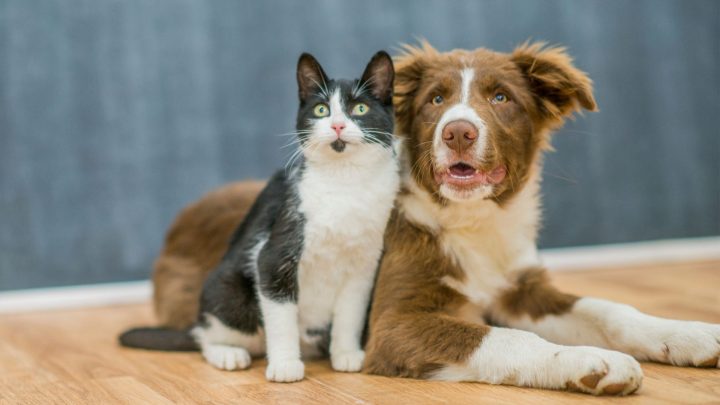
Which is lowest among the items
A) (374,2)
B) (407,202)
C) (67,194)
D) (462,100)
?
(67,194)

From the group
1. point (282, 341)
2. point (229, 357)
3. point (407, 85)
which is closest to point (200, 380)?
point (229, 357)

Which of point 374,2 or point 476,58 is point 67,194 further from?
point 476,58

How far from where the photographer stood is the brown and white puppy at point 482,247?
1.93 meters

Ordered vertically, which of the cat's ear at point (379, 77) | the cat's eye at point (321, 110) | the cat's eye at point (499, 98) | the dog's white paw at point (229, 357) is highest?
the cat's ear at point (379, 77)

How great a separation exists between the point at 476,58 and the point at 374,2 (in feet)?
6.02

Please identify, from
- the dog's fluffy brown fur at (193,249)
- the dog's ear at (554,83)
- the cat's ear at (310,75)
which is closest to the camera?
the cat's ear at (310,75)

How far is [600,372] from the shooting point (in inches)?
67.1

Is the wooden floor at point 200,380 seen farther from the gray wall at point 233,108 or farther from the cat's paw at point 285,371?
the gray wall at point 233,108

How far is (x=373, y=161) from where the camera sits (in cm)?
205

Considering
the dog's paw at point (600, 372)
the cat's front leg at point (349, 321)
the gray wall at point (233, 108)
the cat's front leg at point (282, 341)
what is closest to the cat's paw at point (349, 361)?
the cat's front leg at point (349, 321)

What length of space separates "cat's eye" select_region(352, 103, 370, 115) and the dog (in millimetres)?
169

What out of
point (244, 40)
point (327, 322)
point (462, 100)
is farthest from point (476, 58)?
point (244, 40)

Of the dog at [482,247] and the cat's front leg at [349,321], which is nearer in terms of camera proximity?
the dog at [482,247]

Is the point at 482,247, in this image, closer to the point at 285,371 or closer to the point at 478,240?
the point at 478,240
